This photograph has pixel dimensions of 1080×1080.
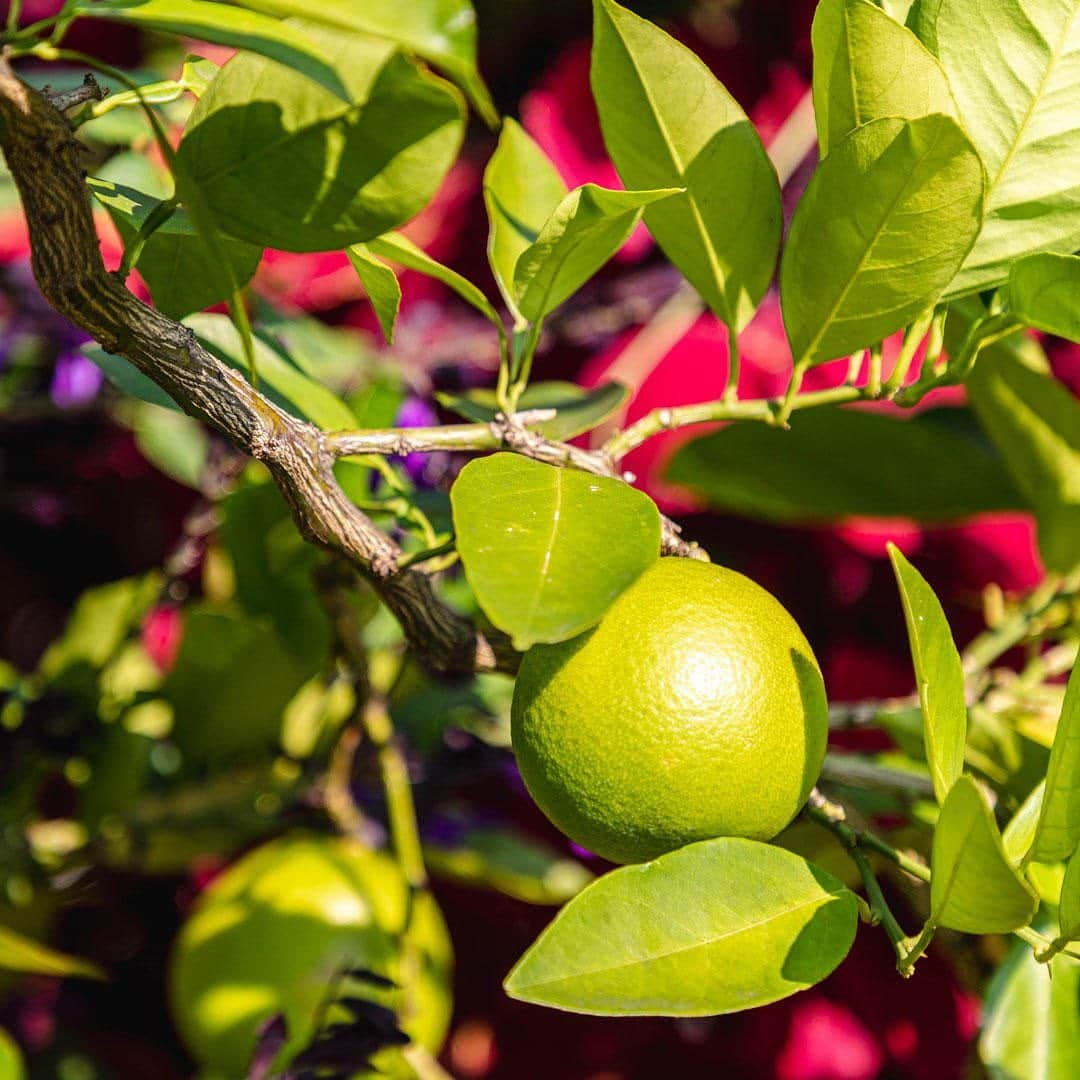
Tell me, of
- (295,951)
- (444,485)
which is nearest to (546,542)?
(444,485)

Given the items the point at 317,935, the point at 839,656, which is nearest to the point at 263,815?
the point at 317,935

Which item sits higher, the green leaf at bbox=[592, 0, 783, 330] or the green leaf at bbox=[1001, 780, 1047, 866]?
the green leaf at bbox=[592, 0, 783, 330]

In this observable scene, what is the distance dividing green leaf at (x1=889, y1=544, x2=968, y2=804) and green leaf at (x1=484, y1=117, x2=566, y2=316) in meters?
0.20

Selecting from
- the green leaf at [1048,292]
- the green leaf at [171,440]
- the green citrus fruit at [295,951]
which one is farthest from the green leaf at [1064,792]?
the green leaf at [171,440]

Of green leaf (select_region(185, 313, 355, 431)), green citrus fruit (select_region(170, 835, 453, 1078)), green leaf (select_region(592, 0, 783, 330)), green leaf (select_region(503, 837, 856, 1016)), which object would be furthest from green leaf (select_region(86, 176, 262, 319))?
green citrus fruit (select_region(170, 835, 453, 1078))

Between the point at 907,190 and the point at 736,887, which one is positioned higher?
the point at 907,190

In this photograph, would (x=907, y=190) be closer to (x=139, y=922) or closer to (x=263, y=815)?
(x=263, y=815)

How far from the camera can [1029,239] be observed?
0.39 meters

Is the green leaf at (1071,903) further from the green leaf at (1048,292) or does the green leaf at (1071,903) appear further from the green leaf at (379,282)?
the green leaf at (379,282)

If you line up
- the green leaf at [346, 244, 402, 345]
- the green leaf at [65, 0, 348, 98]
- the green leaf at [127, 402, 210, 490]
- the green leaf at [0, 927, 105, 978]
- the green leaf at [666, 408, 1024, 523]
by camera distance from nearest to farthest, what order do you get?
the green leaf at [65, 0, 348, 98] < the green leaf at [346, 244, 402, 345] < the green leaf at [0, 927, 105, 978] < the green leaf at [666, 408, 1024, 523] < the green leaf at [127, 402, 210, 490]

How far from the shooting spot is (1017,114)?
38 cm

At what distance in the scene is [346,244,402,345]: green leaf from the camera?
38cm

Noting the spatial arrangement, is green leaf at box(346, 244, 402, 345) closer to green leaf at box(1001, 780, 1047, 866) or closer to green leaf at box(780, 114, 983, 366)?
green leaf at box(780, 114, 983, 366)

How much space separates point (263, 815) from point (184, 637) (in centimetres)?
12
